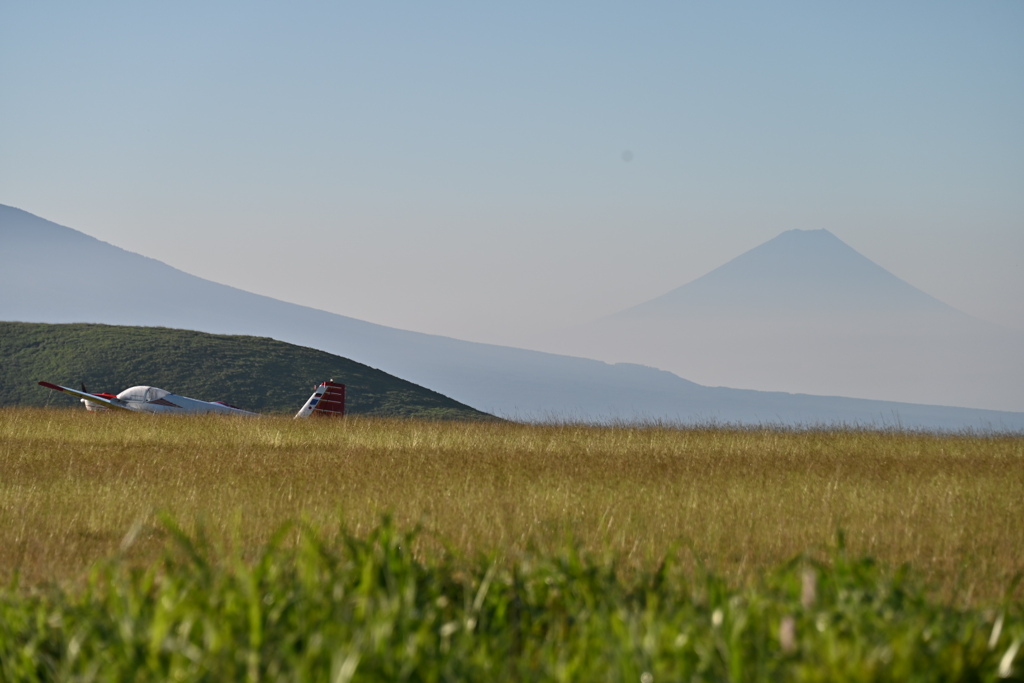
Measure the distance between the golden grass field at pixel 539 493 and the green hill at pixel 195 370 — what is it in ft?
121

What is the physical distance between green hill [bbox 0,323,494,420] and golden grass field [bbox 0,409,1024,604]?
36805mm

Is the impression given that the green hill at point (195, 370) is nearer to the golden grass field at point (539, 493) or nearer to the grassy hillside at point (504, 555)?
the golden grass field at point (539, 493)

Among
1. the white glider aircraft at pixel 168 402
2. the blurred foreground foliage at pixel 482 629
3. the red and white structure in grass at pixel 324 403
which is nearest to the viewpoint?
the blurred foreground foliage at pixel 482 629

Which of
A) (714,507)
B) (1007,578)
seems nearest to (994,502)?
(714,507)

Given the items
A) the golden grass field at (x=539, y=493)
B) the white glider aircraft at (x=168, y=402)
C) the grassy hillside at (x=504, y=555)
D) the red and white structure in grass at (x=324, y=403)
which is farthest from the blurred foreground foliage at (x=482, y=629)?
the white glider aircraft at (x=168, y=402)

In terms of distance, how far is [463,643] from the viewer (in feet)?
10.8

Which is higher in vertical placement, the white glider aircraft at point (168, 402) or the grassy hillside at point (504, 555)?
the white glider aircraft at point (168, 402)

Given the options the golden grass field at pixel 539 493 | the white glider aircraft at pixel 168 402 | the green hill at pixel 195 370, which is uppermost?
the green hill at pixel 195 370

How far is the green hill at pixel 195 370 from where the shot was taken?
58.2 metres

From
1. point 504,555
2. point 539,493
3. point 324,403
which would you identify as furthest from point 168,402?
point 504,555

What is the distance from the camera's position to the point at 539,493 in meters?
10.8

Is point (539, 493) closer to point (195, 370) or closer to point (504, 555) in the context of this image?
point (504, 555)

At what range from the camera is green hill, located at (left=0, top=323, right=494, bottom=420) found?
5819 cm

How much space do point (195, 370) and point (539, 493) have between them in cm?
5550
